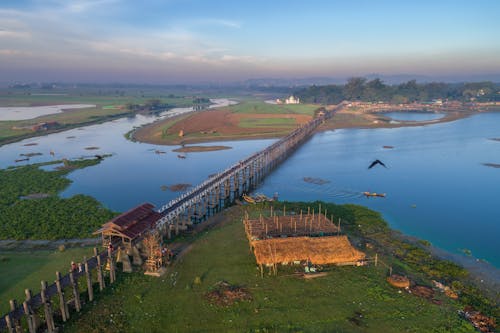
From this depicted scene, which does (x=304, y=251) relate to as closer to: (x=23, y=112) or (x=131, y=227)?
(x=131, y=227)

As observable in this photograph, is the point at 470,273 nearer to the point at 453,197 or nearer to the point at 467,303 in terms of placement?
the point at 467,303

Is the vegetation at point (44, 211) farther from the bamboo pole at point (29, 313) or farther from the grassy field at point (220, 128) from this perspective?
the grassy field at point (220, 128)

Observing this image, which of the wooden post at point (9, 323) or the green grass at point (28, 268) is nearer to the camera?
the wooden post at point (9, 323)

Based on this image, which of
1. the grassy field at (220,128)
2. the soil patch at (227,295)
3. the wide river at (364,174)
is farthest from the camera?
the grassy field at (220,128)

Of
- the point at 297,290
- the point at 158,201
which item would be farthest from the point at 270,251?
the point at 158,201

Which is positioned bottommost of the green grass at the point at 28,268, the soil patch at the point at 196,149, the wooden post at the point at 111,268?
the green grass at the point at 28,268

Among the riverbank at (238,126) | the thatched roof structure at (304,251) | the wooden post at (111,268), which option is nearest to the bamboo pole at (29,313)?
the wooden post at (111,268)

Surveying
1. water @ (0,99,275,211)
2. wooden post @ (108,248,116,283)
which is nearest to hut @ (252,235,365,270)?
wooden post @ (108,248,116,283)

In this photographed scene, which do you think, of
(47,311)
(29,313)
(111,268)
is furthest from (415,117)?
(29,313)
